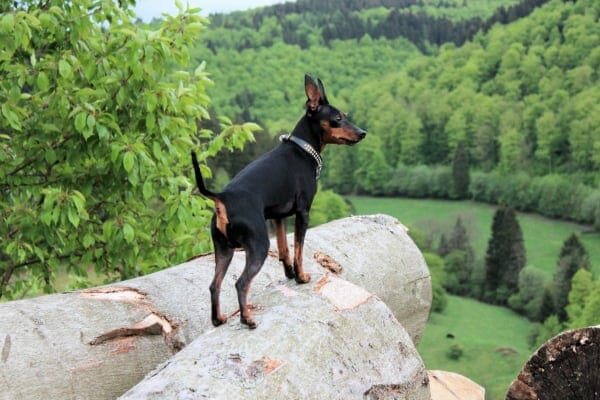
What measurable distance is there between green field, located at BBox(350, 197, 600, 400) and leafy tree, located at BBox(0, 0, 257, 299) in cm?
4822

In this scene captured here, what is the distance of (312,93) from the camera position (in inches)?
230

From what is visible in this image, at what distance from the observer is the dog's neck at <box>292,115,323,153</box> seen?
238 inches

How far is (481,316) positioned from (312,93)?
8027 cm

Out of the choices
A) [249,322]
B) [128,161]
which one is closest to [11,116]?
[128,161]

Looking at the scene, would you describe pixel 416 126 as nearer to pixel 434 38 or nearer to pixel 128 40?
pixel 434 38

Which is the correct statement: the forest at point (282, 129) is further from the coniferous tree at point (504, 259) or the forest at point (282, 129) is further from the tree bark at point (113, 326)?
the tree bark at point (113, 326)

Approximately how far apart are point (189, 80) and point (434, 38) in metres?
194

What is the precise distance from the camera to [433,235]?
10000 cm

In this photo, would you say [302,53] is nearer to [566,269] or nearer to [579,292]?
[566,269]

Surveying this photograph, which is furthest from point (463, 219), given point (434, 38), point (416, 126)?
point (434, 38)

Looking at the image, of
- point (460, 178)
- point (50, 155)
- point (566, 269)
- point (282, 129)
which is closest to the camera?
point (50, 155)

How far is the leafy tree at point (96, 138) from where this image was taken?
27.4 feet

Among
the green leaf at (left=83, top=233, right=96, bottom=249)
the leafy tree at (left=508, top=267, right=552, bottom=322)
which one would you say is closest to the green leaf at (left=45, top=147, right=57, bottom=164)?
the green leaf at (left=83, top=233, right=96, bottom=249)

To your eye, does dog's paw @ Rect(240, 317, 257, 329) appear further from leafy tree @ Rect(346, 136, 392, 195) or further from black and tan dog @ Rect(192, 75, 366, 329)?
leafy tree @ Rect(346, 136, 392, 195)
